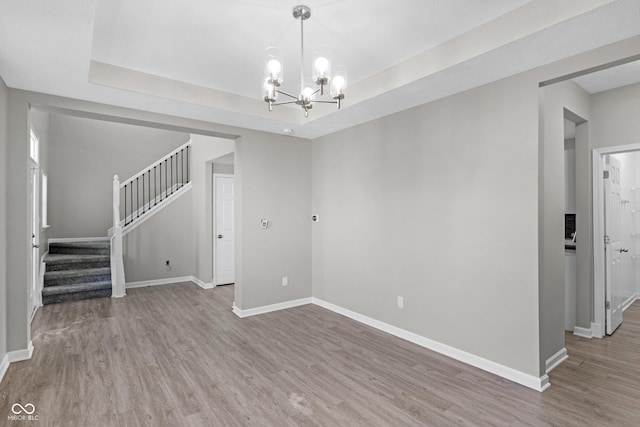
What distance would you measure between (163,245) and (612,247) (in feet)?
23.9

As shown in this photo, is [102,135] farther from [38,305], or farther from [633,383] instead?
[633,383]

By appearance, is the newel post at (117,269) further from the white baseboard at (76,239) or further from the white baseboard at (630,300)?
the white baseboard at (630,300)

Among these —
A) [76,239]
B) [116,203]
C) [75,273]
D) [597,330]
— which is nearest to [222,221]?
[116,203]

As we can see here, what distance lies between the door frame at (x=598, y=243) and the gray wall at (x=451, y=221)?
1725 millimetres

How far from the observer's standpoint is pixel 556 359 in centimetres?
302

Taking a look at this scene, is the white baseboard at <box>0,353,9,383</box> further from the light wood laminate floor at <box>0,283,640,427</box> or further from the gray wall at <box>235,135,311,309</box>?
the gray wall at <box>235,135,311,309</box>

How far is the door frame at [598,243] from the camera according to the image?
369 cm

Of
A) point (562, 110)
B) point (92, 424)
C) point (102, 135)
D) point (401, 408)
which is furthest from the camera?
point (102, 135)

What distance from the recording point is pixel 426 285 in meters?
3.50

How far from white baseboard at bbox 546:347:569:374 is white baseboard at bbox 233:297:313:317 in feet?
10.4

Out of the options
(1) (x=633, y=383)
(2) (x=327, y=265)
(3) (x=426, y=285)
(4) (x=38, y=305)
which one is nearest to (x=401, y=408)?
(3) (x=426, y=285)

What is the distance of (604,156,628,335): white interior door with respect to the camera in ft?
12.3

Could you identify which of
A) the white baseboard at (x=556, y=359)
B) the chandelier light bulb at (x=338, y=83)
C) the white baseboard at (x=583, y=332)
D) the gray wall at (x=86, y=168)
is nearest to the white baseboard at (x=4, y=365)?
the chandelier light bulb at (x=338, y=83)

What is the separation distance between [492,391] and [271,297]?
10.0 ft
